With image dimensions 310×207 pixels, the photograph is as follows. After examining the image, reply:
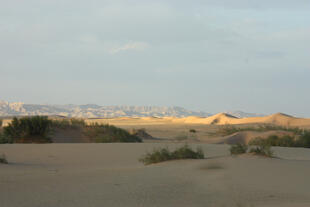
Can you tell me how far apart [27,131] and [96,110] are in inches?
5833

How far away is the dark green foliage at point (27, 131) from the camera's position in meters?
16.6

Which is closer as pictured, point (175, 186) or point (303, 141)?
point (175, 186)

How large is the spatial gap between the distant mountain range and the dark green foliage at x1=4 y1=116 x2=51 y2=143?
373 ft

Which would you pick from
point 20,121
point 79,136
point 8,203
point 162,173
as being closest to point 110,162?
point 162,173

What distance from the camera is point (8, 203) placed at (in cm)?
491

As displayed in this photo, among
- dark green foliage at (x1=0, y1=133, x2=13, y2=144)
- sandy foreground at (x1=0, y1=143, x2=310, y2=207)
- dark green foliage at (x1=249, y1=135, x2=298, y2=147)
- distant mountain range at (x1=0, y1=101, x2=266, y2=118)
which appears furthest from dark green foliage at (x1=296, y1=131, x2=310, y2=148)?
distant mountain range at (x1=0, y1=101, x2=266, y2=118)

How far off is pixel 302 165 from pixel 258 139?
11.4 meters

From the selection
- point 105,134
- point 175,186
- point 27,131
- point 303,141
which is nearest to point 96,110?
point 105,134

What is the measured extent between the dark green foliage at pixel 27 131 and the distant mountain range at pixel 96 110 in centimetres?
11363

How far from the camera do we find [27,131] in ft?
54.4

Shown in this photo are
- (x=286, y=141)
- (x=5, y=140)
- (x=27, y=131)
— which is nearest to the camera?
(x=5, y=140)

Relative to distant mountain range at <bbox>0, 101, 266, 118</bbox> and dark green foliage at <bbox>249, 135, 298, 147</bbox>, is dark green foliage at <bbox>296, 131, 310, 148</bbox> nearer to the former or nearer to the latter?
dark green foliage at <bbox>249, 135, 298, 147</bbox>

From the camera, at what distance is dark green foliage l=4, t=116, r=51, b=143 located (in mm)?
16562

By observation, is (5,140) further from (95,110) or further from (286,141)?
(95,110)
